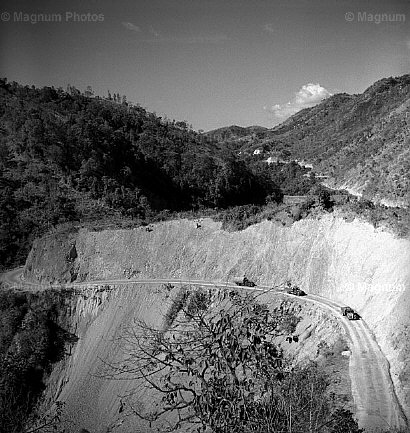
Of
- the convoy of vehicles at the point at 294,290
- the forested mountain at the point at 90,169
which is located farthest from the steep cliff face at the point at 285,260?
the forested mountain at the point at 90,169

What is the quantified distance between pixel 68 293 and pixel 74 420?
7.62 m

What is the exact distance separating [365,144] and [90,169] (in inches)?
1144

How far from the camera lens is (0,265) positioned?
3209 cm

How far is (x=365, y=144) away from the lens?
4756 cm

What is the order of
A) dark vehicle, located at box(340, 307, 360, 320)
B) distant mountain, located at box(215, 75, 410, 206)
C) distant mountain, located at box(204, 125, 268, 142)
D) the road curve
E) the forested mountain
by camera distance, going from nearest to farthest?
the road curve
dark vehicle, located at box(340, 307, 360, 320)
distant mountain, located at box(215, 75, 410, 206)
the forested mountain
distant mountain, located at box(204, 125, 268, 142)

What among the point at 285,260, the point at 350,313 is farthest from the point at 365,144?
the point at 350,313

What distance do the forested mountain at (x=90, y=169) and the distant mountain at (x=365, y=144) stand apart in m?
10.3

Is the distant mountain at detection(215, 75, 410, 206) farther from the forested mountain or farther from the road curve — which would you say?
the road curve

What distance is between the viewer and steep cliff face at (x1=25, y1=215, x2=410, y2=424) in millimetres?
13266

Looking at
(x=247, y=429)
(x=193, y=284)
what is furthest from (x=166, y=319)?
(x=247, y=429)

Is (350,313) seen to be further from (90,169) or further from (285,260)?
(90,169)

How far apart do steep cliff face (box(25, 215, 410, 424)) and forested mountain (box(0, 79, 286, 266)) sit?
305 inches

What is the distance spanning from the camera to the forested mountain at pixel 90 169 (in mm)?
34812

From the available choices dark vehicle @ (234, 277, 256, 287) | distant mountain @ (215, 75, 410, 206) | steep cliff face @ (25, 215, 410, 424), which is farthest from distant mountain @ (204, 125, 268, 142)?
dark vehicle @ (234, 277, 256, 287)
